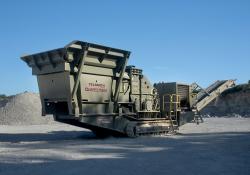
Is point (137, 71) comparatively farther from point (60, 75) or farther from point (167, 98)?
point (60, 75)

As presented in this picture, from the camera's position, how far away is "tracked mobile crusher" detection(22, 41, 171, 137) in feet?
45.2

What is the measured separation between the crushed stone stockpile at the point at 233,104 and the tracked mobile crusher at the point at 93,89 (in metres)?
34.4

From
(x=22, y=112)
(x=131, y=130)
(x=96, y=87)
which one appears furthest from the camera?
(x=22, y=112)

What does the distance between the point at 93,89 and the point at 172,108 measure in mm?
5216

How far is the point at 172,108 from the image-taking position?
18.1 meters

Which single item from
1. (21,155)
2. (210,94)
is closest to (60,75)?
(21,155)

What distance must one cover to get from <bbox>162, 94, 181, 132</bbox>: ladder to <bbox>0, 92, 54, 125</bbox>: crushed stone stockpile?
17884 mm

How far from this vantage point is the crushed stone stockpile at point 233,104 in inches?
1929

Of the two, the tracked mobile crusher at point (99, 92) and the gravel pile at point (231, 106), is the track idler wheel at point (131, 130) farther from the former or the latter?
the gravel pile at point (231, 106)

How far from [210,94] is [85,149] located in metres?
11.7

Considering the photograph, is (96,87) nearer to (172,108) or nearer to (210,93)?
(172,108)

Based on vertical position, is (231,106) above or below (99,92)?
above

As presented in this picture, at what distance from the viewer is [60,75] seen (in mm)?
13891

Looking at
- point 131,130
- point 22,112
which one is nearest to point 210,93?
point 131,130
